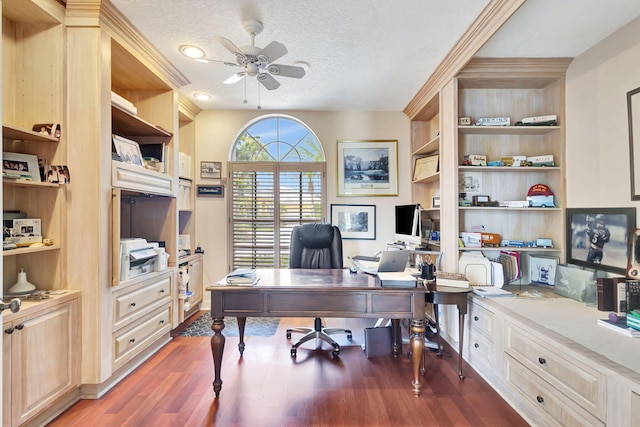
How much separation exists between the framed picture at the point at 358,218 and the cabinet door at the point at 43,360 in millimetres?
2887

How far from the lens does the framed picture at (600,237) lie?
205cm

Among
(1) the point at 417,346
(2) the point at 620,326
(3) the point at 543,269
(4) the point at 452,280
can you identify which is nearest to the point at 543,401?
(2) the point at 620,326

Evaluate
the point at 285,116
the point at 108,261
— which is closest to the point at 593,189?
the point at 285,116

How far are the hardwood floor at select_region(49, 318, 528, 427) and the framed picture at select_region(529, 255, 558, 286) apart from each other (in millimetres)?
1064

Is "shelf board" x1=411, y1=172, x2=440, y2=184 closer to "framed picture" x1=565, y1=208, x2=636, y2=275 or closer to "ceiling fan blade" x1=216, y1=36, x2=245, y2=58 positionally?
"framed picture" x1=565, y1=208, x2=636, y2=275

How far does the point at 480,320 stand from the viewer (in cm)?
235

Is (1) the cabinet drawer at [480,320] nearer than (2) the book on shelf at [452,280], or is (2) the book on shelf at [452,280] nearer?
(1) the cabinet drawer at [480,320]

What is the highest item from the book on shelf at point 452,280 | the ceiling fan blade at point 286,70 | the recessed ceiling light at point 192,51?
the recessed ceiling light at point 192,51

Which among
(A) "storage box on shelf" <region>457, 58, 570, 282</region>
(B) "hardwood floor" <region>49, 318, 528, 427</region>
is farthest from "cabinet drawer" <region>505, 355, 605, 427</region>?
(A) "storage box on shelf" <region>457, 58, 570, 282</region>

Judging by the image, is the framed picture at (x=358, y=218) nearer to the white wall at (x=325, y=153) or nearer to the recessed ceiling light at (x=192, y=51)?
the white wall at (x=325, y=153)

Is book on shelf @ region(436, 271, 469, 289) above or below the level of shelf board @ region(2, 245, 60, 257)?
below

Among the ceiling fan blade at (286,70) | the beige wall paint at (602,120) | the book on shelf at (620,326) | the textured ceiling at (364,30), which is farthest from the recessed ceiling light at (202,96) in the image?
the book on shelf at (620,326)

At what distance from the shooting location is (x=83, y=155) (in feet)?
6.73

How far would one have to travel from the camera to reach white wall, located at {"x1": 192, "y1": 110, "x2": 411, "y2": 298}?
4.01 meters
